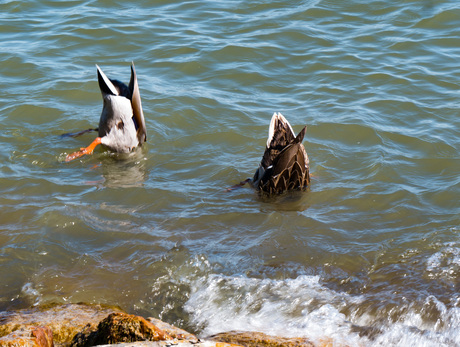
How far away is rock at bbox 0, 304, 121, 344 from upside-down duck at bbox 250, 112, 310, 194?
2.46 metres

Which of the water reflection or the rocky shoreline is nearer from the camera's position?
the rocky shoreline

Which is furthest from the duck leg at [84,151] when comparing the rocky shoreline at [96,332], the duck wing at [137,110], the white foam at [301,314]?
the rocky shoreline at [96,332]

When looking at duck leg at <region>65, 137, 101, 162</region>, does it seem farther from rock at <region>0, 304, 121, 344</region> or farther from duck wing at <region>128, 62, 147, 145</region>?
rock at <region>0, 304, 121, 344</region>

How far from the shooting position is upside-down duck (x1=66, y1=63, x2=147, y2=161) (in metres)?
6.86

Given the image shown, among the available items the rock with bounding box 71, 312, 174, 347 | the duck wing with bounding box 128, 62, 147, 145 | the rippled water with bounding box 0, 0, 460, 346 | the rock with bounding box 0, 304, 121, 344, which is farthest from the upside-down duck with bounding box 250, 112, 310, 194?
the rock with bounding box 71, 312, 174, 347

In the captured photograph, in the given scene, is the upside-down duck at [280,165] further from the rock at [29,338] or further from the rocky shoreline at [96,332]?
the rock at [29,338]

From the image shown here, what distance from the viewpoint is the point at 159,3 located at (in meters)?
11.9

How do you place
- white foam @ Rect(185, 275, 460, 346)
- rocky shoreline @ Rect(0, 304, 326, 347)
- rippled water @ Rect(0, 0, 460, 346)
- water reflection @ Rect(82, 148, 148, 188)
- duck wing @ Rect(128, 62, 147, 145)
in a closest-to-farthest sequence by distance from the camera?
rocky shoreline @ Rect(0, 304, 326, 347), white foam @ Rect(185, 275, 460, 346), rippled water @ Rect(0, 0, 460, 346), water reflection @ Rect(82, 148, 148, 188), duck wing @ Rect(128, 62, 147, 145)

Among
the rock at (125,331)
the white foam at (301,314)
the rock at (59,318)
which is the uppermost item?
the rock at (125,331)

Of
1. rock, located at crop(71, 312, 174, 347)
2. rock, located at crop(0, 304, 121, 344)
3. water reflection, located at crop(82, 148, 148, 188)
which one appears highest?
rock, located at crop(71, 312, 174, 347)

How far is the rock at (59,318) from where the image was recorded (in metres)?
3.64

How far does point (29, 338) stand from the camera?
10.3ft

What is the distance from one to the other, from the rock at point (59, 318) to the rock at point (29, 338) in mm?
180

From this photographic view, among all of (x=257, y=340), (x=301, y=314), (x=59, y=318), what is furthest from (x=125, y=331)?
(x=301, y=314)
